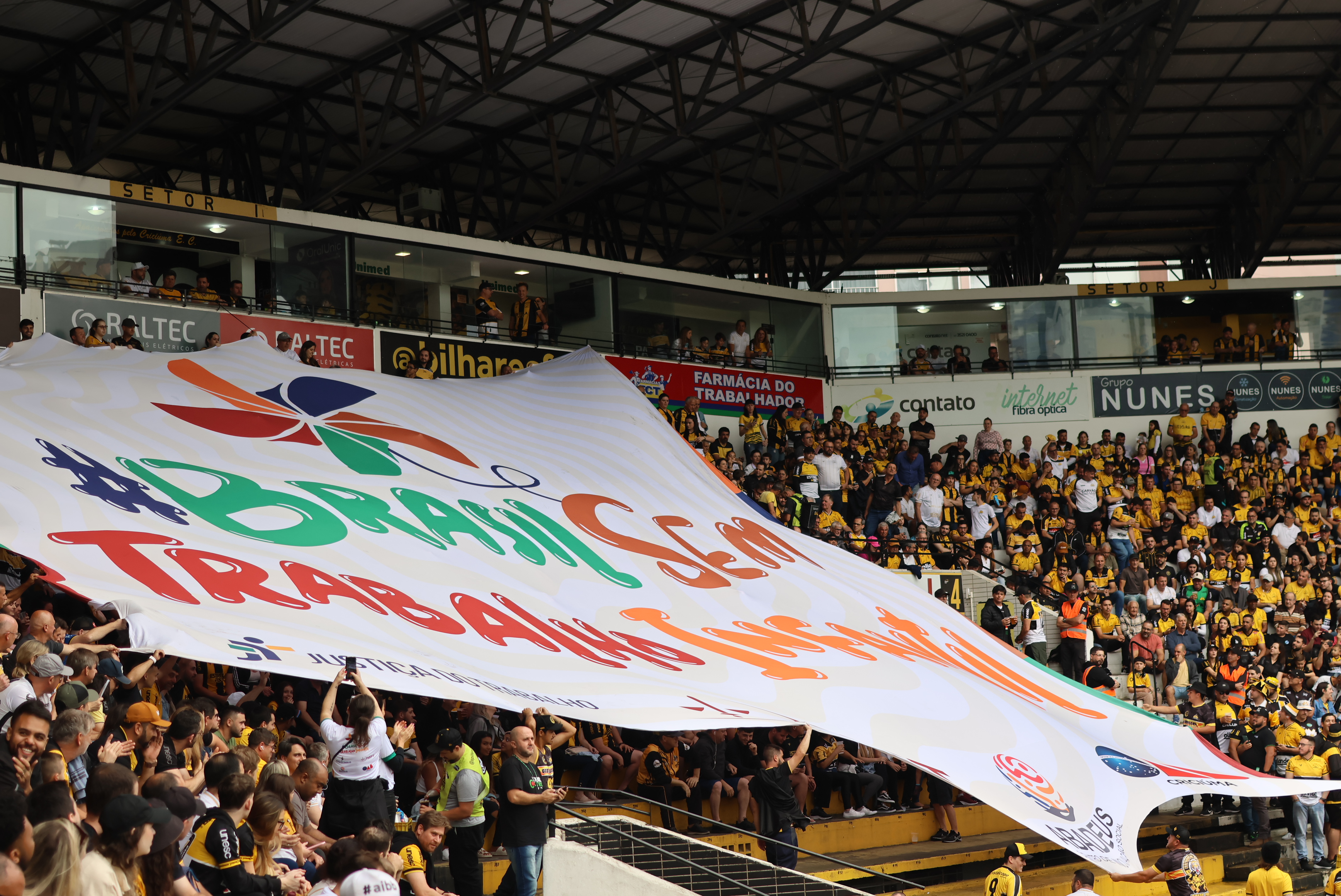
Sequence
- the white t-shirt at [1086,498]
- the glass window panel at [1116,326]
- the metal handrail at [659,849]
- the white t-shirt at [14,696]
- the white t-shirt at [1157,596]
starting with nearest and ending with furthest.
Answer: the white t-shirt at [14,696], the metal handrail at [659,849], the white t-shirt at [1157,596], the white t-shirt at [1086,498], the glass window panel at [1116,326]

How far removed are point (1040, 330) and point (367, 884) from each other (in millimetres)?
27352

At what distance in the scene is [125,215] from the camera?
21.8m

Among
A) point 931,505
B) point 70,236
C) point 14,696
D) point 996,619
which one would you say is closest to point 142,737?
point 14,696

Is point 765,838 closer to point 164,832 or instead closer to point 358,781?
point 358,781

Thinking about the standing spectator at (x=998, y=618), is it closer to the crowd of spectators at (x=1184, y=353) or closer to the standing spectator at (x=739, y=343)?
the standing spectator at (x=739, y=343)

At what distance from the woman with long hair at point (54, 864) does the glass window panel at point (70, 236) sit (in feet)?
60.0

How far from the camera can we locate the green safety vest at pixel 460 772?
30.9ft

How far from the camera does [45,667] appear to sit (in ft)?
25.5

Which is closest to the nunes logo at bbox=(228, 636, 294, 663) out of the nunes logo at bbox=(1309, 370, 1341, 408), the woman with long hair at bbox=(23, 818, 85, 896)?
the woman with long hair at bbox=(23, 818, 85, 896)

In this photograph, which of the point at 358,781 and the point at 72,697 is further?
the point at 358,781

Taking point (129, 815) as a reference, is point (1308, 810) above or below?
below

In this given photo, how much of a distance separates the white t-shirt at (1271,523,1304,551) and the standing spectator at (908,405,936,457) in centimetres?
584

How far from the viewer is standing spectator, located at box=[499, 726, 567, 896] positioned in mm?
9125

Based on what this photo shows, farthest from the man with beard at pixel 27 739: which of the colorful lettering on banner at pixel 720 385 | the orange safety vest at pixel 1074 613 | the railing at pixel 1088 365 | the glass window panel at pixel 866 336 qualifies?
the glass window panel at pixel 866 336
